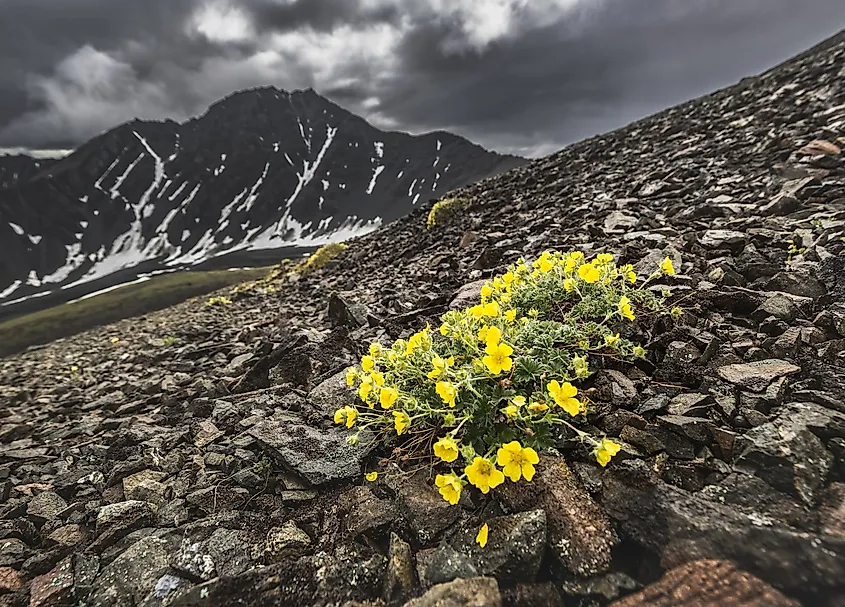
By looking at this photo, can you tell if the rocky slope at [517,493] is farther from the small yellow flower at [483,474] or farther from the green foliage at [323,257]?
the green foliage at [323,257]

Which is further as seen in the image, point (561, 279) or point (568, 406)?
point (561, 279)

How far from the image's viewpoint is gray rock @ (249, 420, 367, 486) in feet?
12.8

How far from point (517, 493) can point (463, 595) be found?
0.78 meters

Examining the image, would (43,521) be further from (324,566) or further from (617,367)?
(617,367)

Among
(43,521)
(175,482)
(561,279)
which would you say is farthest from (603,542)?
(43,521)

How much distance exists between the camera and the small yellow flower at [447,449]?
118 inches

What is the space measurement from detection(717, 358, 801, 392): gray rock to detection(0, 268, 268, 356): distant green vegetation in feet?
260

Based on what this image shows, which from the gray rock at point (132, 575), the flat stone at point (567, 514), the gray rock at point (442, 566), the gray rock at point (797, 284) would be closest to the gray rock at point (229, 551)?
the gray rock at point (132, 575)

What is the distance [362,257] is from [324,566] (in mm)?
15779

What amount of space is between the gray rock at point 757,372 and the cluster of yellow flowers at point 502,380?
0.70 metres

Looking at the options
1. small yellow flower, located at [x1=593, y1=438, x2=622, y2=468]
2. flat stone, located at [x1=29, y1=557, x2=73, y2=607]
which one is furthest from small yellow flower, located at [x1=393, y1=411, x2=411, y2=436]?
flat stone, located at [x1=29, y1=557, x2=73, y2=607]

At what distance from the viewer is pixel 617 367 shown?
4.20m

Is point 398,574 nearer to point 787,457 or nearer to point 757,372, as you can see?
point 787,457

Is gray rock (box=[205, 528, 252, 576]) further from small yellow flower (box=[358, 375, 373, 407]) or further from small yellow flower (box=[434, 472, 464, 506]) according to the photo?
small yellow flower (box=[434, 472, 464, 506])
